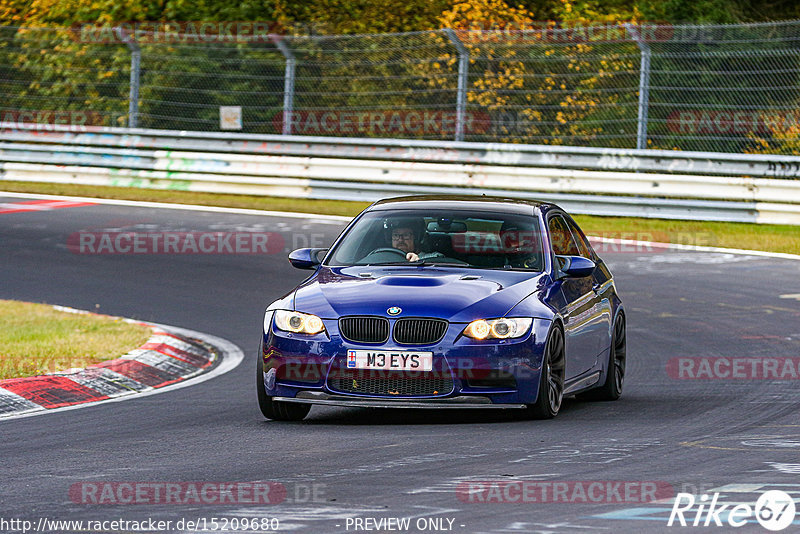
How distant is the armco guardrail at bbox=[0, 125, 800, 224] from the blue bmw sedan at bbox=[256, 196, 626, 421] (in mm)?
11906

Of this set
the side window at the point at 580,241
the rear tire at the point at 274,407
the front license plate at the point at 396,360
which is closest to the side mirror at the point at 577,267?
the side window at the point at 580,241

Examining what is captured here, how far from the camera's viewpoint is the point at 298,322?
29.6 ft

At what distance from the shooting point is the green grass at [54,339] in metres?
11.0

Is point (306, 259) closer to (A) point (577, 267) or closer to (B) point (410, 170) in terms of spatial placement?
(A) point (577, 267)

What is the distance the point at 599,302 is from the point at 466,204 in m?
1.16

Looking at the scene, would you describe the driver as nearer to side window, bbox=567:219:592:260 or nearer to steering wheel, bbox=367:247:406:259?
steering wheel, bbox=367:247:406:259

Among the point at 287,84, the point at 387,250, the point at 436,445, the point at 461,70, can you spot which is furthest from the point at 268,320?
the point at 287,84

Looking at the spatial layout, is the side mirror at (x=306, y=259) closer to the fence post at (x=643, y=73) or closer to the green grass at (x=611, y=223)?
the green grass at (x=611, y=223)

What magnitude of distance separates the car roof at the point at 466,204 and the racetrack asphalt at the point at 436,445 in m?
1.40

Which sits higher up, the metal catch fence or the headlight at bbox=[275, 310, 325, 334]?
the metal catch fence

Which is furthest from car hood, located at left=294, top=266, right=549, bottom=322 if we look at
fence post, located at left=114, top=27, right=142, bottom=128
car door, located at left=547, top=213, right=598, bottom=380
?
fence post, located at left=114, top=27, right=142, bottom=128

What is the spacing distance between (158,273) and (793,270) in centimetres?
724

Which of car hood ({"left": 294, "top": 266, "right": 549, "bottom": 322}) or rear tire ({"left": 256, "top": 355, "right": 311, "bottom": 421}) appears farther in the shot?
rear tire ({"left": 256, "top": 355, "right": 311, "bottom": 421})

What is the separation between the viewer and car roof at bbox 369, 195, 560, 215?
1037cm
